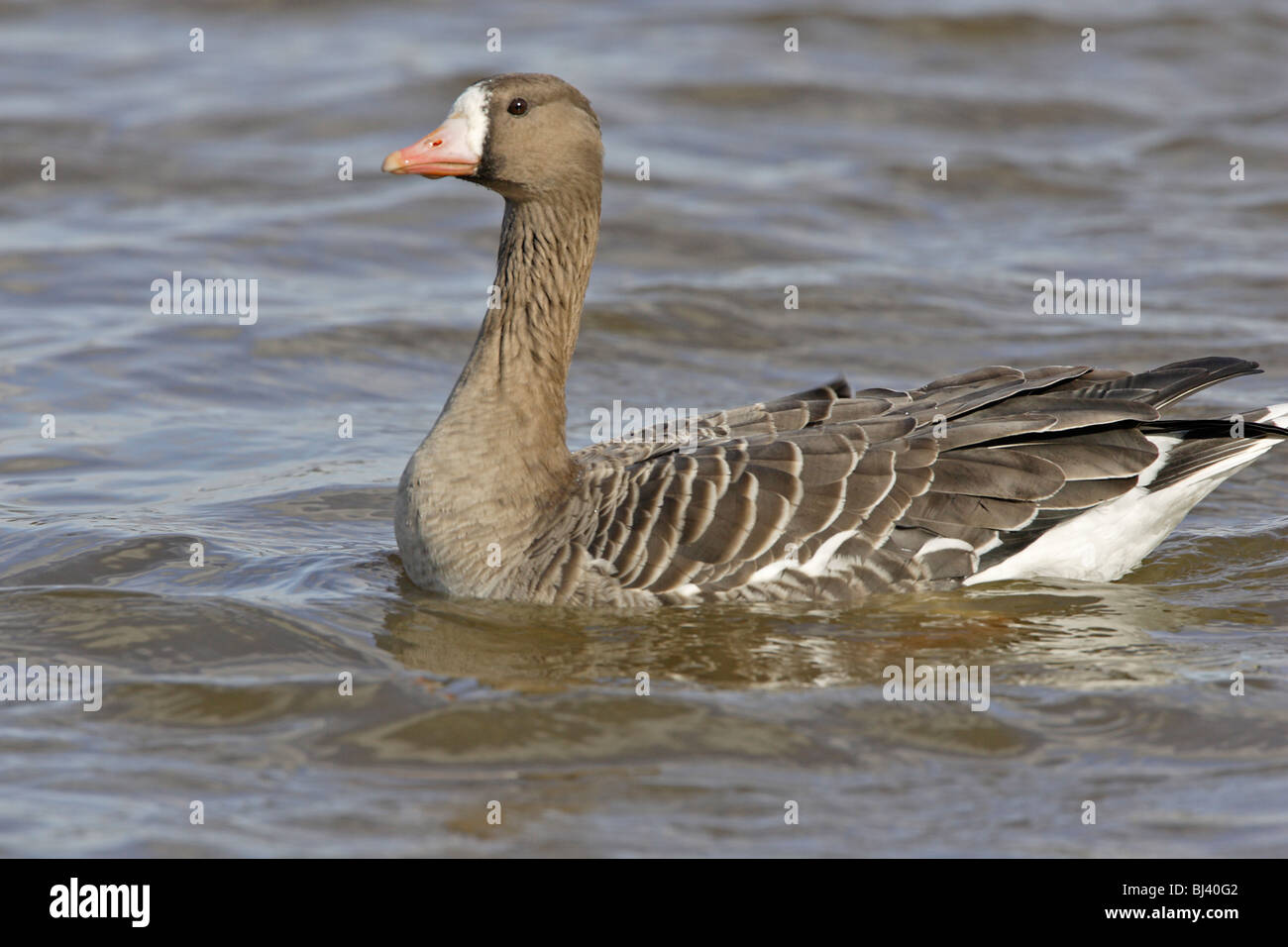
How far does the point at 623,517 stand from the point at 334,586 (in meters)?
1.76

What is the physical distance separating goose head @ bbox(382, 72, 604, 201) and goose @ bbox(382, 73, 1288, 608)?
1 cm

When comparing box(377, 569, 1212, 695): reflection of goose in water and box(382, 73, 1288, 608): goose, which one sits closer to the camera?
box(377, 569, 1212, 695): reflection of goose in water

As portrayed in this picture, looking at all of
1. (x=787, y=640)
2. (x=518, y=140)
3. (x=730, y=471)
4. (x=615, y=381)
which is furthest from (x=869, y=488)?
(x=615, y=381)

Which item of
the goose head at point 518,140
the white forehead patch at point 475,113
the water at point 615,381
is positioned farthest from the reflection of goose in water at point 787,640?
the white forehead patch at point 475,113

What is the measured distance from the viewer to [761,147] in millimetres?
17828

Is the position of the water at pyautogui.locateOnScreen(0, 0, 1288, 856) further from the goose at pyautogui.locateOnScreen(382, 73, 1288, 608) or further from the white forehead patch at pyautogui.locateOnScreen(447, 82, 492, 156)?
the white forehead patch at pyautogui.locateOnScreen(447, 82, 492, 156)

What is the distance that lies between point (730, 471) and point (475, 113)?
2.28 m

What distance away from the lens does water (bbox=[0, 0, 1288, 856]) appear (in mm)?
6461

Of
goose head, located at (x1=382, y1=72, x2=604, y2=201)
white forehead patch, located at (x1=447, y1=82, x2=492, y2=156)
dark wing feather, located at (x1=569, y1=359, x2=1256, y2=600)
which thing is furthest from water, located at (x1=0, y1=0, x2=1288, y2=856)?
white forehead patch, located at (x1=447, y1=82, x2=492, y2=156)

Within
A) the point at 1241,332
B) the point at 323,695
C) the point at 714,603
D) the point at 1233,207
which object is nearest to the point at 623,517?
the point at 714,603

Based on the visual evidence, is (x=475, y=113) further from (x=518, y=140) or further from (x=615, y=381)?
(x=615, y=381)

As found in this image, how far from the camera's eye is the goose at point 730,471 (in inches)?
311

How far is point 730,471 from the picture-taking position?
26.0 feet

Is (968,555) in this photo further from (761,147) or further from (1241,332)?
(761,147)
